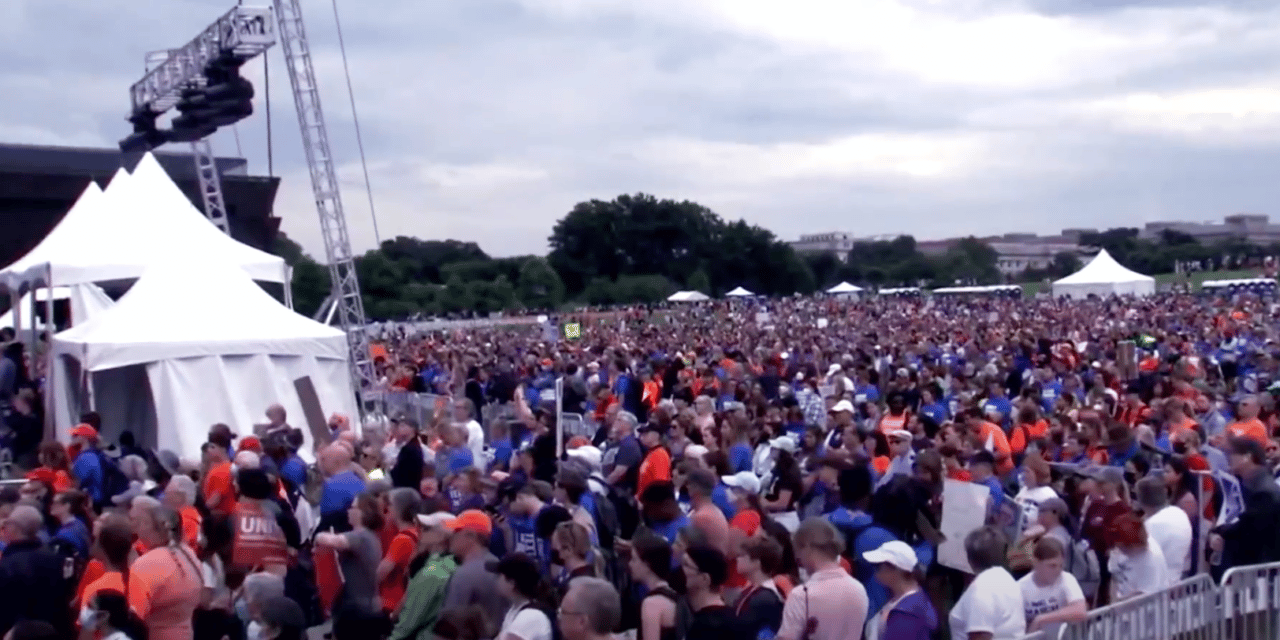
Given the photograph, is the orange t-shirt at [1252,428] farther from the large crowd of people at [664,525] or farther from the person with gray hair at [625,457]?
the person with gray hair at [625,457]

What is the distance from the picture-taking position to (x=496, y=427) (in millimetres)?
12578

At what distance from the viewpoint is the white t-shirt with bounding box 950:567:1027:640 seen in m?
5.93

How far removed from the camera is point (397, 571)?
7.26 metres

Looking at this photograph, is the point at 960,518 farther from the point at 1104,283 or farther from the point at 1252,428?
the point at 1104,283

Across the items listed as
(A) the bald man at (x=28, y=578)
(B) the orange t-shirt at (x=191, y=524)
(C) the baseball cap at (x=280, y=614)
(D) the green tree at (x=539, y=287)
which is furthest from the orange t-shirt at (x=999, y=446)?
(D) the green tree at (x=539, y=287)

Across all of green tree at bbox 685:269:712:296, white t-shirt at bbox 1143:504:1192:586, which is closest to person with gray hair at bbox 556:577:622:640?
A: white t-shirt at bbox 1143:504:1192:586

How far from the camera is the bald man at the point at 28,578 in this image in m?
6.52

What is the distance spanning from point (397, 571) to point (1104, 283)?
52090mm

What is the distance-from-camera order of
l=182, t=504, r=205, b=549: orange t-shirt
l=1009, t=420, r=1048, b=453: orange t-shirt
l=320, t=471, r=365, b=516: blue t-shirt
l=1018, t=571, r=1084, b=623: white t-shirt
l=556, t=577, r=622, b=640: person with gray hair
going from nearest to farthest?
l=556, t=577, r=622, b=640: person with gray hair
l=1018, t=571, r=1084, b=623: white t-shirt
l=182, t=504, r=205, b=549: orange t-shirt
l=320, t=471, r=365, b=516: blue t-shirt
l=1009, t=420, r=1048, b=453: orange t-shirt

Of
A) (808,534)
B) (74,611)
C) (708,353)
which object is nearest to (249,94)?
(708,353)

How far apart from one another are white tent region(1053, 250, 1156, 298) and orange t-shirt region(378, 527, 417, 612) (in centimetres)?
A: 5061

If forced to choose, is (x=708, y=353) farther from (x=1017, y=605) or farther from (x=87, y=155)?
(x=87, y=155)

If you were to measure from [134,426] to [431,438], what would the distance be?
17.9 ft

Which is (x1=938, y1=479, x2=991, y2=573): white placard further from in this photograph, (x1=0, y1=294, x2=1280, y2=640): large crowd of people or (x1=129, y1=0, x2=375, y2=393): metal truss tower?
(x1=129, y1=0, x2=375, y2=393): metal truss tower
